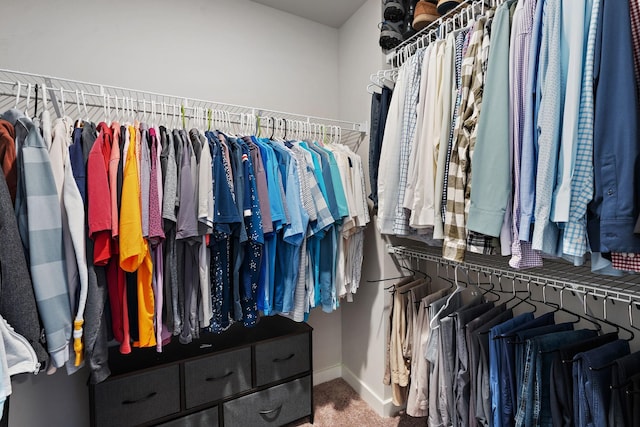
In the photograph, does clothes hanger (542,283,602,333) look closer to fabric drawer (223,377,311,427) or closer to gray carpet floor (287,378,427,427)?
gray carpet floor (287,378,427,427)

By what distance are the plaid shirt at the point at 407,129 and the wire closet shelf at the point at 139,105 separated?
57 centimetres

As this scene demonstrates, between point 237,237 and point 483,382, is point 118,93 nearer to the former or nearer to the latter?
point 237,237

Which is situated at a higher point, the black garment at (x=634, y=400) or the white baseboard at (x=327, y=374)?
the black garment at (x=634, y=400)

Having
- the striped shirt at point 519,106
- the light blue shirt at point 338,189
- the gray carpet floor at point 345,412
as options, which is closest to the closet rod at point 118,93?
the light blue shirt at point 338,189

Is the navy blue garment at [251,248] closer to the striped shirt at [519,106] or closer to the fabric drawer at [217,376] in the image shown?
the fabric drawer at [217,376]

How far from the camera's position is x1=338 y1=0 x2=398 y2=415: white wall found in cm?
183

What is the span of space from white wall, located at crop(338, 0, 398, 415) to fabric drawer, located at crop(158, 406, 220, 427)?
92 centimetres

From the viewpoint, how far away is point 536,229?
0.86m

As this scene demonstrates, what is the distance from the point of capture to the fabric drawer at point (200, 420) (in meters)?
1.43

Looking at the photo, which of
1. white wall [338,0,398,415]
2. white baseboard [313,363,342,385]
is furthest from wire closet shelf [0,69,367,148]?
white baseboard [313,363,342,385]

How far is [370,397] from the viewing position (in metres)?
1.91

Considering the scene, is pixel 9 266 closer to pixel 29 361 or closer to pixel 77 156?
pixel 29 361

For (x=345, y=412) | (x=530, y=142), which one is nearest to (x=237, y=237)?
(x=530, y=142)

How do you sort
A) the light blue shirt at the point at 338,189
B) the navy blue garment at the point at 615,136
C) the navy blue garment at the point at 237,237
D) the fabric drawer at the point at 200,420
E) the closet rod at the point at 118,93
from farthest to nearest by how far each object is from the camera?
the light blue shirt at the point at 338,189
the fabric drawer at the point at 200,420
the navy blue garment at the point at 237,237
the closet rod at the point at 118,93
the navy blue garment at the point at 615,136
